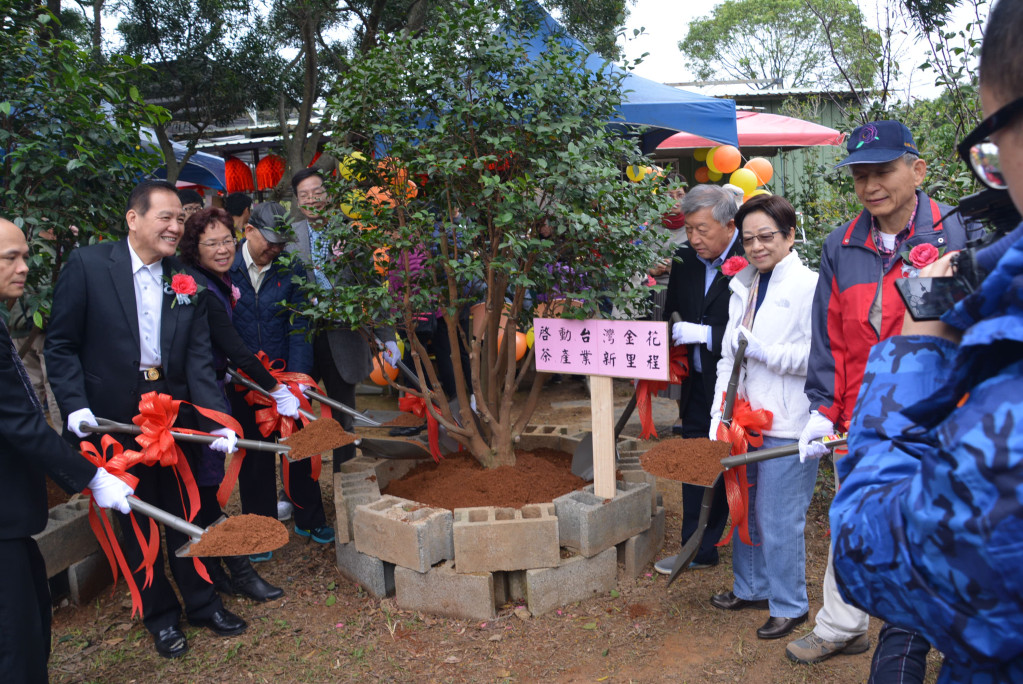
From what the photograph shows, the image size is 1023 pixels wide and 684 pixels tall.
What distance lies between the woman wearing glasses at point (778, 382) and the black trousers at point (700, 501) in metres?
0.62

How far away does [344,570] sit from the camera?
3.97 metres

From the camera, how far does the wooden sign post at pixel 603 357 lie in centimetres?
342

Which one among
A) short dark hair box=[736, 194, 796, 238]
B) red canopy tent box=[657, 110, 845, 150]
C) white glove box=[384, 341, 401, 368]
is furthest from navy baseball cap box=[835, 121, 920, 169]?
red canopy tent box=[657, 110, 845, 150]

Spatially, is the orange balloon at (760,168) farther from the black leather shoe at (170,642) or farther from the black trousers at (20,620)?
the black trousers at (20,620)

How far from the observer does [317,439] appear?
3.55 metres

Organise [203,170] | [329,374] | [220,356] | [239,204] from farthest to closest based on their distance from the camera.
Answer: [203,170]
[239,204]
[329,374]
[220,356]

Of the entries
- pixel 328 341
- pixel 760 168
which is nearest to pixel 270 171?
pixel 760 168

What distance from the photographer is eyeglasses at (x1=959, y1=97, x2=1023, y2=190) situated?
2.81ft

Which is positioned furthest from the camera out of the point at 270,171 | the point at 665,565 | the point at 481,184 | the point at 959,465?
the point at 270,171

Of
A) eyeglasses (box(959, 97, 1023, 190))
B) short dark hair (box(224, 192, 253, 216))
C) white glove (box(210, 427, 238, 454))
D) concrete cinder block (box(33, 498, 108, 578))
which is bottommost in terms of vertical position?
concrete cinder block (box(33, 498, 108, 578))

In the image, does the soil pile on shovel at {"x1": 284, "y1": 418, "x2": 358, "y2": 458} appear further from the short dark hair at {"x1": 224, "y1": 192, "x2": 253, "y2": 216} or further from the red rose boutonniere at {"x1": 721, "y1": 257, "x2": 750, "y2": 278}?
the short dark hair at {"x1": 224, "y1": 192, "x2": 253, "y2": 216}

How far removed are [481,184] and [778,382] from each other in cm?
163

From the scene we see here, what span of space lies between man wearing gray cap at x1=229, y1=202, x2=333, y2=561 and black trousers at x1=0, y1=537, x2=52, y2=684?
166cm

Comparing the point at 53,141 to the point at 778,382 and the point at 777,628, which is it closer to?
the point at 778,382
